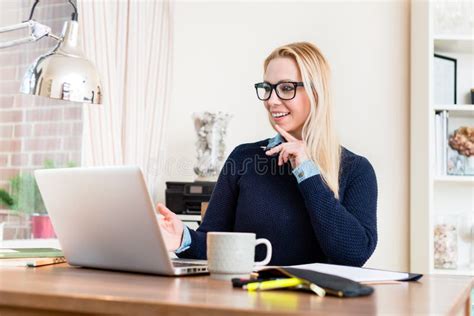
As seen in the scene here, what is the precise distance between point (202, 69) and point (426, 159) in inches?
50.3

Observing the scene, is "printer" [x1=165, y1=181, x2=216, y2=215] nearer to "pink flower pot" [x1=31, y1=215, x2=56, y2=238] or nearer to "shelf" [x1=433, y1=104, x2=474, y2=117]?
→ "pink flower pot" [x1=31, y1=215, x2=56, y2=238]

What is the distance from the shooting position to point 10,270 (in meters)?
1.53

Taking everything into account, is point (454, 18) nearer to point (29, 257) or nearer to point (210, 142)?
point (210, 142)

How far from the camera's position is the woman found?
1.98 m

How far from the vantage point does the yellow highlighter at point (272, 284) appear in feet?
4.13

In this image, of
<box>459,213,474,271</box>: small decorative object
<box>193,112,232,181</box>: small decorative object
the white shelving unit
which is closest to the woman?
<box>193,112,232,181</box>: small decorative object

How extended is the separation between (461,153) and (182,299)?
2813mm

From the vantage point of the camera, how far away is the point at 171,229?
1.84 m

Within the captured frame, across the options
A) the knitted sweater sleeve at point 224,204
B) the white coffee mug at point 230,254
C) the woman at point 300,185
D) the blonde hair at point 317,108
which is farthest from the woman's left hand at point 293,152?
the white coffee mug at point 230,254

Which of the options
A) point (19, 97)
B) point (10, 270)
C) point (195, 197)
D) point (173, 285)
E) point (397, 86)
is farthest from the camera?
point (397, 86)

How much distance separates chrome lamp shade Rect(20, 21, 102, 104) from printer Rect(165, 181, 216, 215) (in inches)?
64.0

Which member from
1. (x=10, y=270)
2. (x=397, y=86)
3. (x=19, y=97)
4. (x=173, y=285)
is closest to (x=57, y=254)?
(x=10, y=270)

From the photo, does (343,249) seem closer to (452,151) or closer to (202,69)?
(452,151)

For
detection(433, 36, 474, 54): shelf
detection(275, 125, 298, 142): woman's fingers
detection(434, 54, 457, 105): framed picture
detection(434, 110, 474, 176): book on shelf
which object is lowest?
detection(275, 125, 298, 142): woman's fingers
